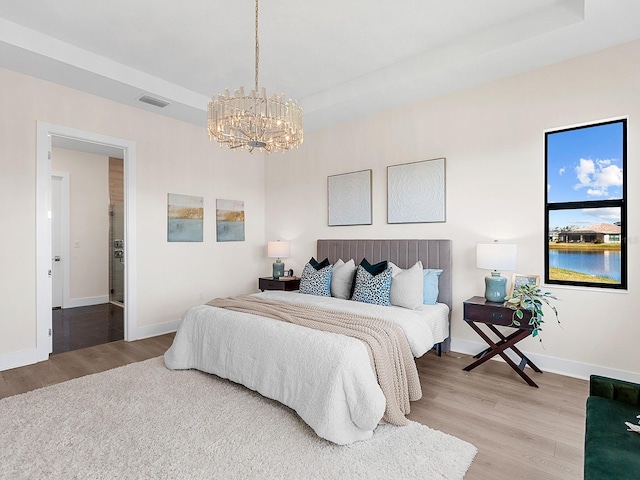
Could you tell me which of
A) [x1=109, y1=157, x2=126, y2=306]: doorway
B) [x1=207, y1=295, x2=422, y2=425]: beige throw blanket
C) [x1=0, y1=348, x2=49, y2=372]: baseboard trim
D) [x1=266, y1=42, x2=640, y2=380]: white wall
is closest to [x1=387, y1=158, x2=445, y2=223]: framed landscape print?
[x1=266, y1=42, x2=640, y2=380]: white wall

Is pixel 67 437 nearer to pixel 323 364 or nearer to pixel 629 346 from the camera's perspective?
pixel 323 364

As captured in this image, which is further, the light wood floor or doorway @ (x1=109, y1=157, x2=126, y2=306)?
doorway @ (x1=109, y1=157, x2=126, y2=306)

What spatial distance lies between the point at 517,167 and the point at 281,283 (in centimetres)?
326

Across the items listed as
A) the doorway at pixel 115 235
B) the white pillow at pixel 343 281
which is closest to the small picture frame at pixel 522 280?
the white pillow at pixel 343 281

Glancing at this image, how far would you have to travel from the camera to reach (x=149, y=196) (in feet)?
15.0

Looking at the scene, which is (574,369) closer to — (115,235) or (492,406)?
(492,406)

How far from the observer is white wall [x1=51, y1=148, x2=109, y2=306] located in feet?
20.7

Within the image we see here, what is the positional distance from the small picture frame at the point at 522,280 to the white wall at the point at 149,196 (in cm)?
386

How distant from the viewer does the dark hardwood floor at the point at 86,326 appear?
426cm

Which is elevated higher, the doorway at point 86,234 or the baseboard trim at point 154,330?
the doorway at point 86,234

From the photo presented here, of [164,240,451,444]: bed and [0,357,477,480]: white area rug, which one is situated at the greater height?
[164,240,451,444]: bed

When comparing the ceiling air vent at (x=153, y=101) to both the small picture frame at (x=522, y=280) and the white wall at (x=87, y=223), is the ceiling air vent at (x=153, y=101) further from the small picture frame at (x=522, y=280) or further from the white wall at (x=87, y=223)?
the small picture frame at (x=522, y=280)

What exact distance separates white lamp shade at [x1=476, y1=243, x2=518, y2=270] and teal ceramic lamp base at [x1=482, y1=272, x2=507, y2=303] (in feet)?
0.55

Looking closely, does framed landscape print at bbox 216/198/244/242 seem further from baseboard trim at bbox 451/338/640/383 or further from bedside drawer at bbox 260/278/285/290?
baseboard trim at bbox 451/338/640/383
